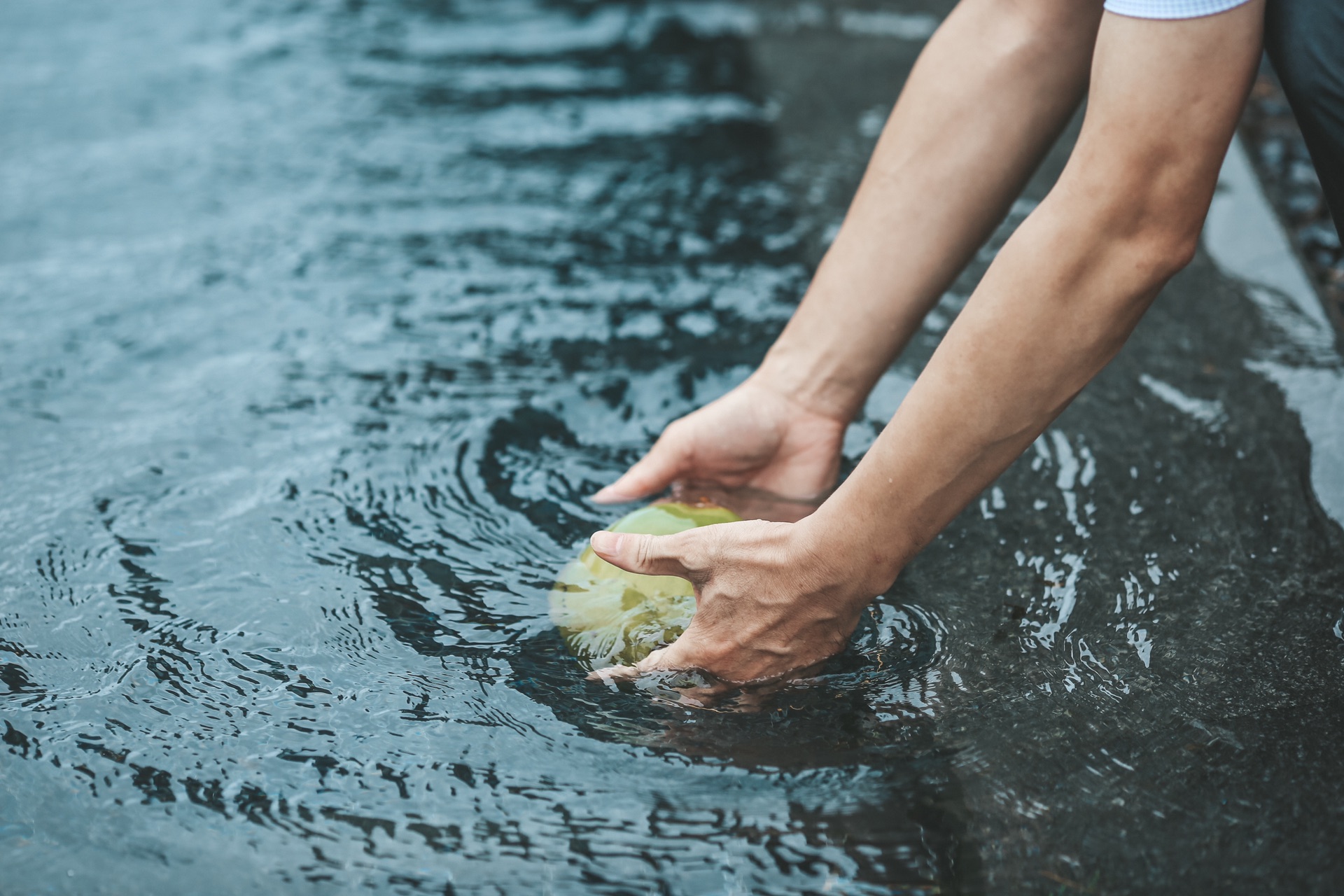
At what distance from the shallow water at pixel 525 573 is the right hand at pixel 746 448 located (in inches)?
4.9

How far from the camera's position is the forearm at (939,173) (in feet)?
6.48

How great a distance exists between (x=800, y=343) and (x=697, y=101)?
255 centimetres

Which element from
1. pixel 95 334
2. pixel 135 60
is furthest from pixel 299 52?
pixel 95 334

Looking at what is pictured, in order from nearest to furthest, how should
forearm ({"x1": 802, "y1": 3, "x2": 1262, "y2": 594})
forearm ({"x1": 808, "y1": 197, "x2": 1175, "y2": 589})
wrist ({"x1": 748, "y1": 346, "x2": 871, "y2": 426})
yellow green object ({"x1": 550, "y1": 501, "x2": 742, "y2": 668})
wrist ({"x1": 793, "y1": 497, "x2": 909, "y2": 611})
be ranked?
forearm ({"x1": 802, "y1": 3, "x2": 1262, "y2": 594}) → forearm ({"x1": 808, "y1": 197, "x2": 1175, "y2": 589}) → wrist ({"x1": 793, "y1": 497, "x2": 909, "y2": 611}) → yellow green object ({"x1": 550, "y1": 501, "x2": 742, "y2": 668}) → wrist ({"x1": 748, "y1": 346, "x2": 871, "y2": 426})

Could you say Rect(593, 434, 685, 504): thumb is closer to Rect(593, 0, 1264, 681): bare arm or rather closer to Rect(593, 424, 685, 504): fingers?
Rect(593, 424, 685, 504): fingers

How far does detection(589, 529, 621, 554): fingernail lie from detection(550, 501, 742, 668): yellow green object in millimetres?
156

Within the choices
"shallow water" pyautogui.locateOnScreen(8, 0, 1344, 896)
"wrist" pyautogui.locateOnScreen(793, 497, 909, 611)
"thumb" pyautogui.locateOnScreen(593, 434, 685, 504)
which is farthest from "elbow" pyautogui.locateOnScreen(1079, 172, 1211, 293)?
"thumb" pyautogui.locateOnScreen(593, 434, 685, 504)

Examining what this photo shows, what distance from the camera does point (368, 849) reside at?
1.55 metres

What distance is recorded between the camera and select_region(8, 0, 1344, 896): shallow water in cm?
156

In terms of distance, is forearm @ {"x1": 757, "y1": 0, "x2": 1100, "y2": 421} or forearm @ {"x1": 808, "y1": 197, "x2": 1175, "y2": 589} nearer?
forearm @ {"x1": 808, "y1": 197, "x2": 1175, "y2": 589}

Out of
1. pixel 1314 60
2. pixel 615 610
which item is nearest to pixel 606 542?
pixel 615 610

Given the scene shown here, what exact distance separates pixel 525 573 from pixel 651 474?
0.33 meters

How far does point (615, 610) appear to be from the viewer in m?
1.97

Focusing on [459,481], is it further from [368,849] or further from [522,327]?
[368,849]
